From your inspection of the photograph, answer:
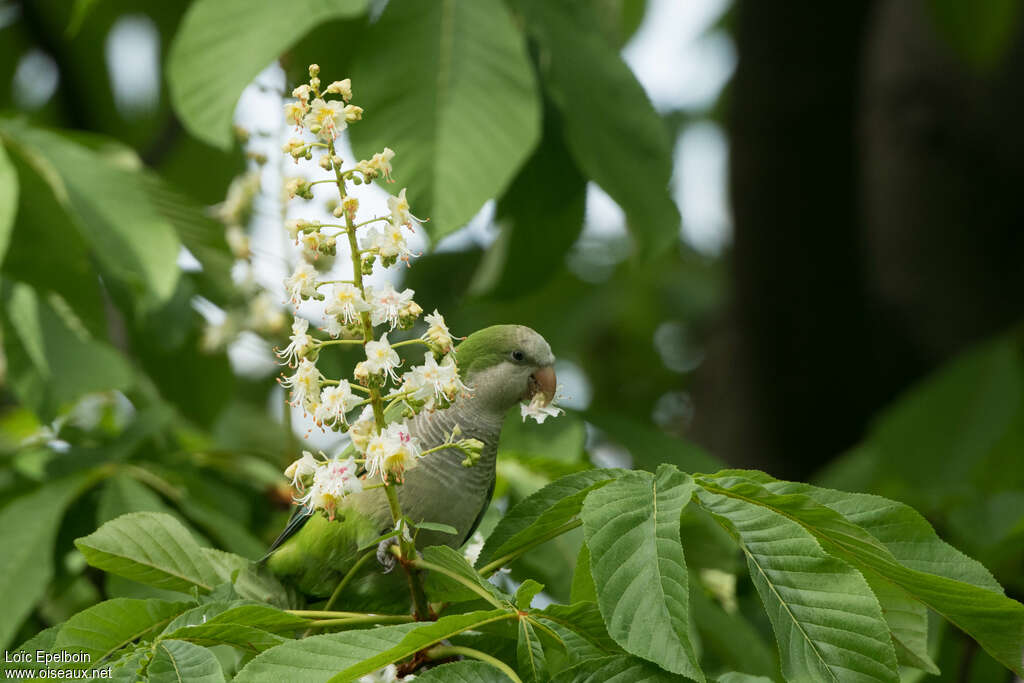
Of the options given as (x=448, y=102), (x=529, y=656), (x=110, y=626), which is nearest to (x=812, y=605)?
(x=529, y=656)

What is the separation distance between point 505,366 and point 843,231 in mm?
3554

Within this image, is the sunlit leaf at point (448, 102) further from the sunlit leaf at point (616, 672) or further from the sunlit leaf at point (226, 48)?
the sunlit leaf at point (616, 672)

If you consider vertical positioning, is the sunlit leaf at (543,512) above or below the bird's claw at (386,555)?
above

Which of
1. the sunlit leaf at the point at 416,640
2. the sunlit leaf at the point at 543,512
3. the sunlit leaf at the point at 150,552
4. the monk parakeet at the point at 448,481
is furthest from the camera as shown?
the monk parakeet at the point at 448,481

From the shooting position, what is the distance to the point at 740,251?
489 cm

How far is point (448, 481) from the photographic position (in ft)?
5.39

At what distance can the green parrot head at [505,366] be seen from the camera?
1.71 m

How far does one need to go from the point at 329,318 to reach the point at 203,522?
1202 millimetres

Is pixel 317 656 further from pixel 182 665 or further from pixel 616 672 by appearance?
pixel 616 672

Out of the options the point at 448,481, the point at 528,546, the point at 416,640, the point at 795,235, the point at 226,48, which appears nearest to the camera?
the point at 416,640

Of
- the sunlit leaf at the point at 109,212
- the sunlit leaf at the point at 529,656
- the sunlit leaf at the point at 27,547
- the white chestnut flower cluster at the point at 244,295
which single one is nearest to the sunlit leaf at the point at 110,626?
the sunlit leaf at the point at 529,656

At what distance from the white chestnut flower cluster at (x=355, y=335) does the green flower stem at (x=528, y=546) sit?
16 centimetres

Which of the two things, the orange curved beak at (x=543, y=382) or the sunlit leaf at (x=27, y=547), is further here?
the sunlit leaf at (x=27, y=547)

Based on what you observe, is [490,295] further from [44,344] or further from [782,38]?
[782,38]
